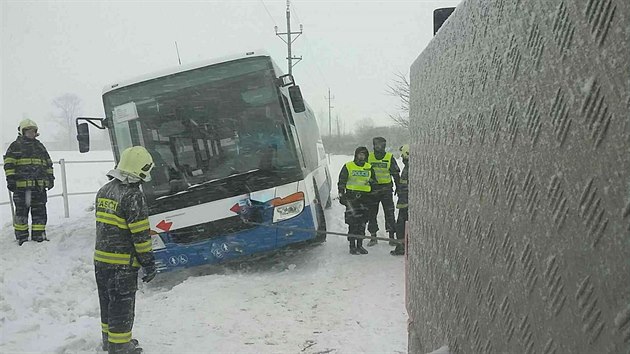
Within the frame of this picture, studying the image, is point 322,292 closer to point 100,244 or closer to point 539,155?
point 100,244

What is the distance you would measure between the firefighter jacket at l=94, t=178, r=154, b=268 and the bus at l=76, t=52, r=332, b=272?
229 cm

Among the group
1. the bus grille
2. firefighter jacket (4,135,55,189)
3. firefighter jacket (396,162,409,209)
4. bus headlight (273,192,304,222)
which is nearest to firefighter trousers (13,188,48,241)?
firefighter jacket (4,135,55,189)

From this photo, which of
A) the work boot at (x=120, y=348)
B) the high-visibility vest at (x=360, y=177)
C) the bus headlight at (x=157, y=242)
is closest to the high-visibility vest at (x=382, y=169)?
the high-visibility vest at (x=360, y=177)

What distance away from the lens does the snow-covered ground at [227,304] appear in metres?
4.51

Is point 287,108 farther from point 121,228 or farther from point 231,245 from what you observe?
point 121,228

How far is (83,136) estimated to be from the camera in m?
7.27

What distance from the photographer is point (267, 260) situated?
7.70 metres

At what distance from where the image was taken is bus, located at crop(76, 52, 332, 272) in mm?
6438

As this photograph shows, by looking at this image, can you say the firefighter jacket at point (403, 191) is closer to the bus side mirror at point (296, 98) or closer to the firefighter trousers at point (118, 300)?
the bus side mirror at point (296, 98)

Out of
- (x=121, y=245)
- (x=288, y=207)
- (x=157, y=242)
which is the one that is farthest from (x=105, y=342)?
(x=288, y=207)

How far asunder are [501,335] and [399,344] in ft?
11.4

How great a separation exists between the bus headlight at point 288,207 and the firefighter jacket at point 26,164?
4531 millimetres

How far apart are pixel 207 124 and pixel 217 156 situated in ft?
1.61

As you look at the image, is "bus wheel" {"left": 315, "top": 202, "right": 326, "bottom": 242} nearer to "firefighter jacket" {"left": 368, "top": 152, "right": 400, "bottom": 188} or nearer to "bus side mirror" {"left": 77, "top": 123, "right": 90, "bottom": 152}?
"firefighter jacket" {"left": 368, "top": 152, "right": 400, "bottom": 188}
